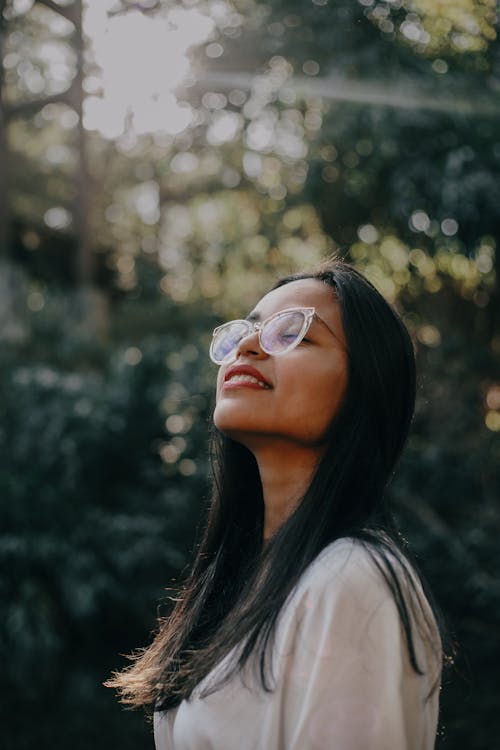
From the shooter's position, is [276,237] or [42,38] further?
[42,38]

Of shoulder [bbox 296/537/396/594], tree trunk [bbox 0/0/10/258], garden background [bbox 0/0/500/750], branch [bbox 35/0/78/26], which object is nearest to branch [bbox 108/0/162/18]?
garden background [bbox 0/0/500/750]

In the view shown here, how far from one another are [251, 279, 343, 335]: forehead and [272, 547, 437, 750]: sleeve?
0.47 meters

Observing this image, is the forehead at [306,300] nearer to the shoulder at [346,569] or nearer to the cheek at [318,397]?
the cheek at [318,397]

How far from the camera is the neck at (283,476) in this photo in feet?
5.37

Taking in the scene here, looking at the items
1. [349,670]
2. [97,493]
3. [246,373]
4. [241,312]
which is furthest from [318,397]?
[241,312]

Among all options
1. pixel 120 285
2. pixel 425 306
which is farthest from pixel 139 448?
pixel 120 285

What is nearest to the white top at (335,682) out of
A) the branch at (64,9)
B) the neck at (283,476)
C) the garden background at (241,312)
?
the neck at (283,476)

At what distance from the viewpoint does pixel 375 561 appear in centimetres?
134

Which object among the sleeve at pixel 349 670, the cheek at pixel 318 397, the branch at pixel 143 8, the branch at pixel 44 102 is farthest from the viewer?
the branch at pixel 44 102

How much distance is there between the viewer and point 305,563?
144 centimetres

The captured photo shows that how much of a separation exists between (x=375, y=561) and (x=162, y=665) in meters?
0.60

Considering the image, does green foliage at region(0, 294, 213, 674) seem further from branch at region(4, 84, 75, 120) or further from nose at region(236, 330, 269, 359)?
branch at region(4, 84, 75, 120)

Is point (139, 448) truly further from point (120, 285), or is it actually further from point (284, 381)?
point (120, 285)

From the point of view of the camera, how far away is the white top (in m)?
1.26
